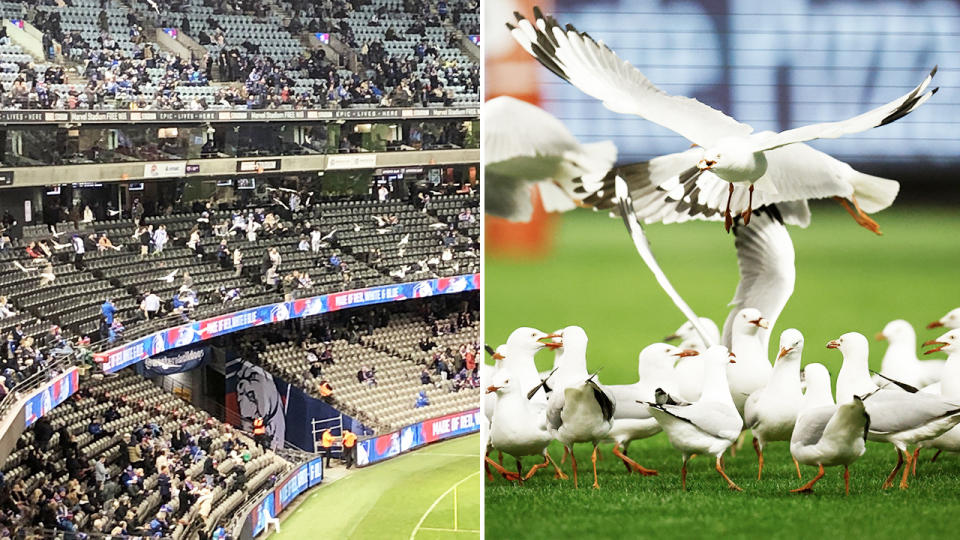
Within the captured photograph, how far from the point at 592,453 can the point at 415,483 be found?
285 centimetres

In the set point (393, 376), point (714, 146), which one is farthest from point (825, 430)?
point (393, 376)

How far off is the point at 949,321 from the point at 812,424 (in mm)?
612

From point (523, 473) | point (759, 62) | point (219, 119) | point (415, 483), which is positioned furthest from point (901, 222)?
point (219, 119)

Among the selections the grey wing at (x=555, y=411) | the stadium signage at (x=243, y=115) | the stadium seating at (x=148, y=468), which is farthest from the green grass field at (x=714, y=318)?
the stadium signage at (x=243, y=115)

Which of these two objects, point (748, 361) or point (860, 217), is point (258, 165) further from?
point (860, 217)

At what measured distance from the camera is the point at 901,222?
358cm

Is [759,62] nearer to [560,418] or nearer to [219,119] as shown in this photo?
[560,418]

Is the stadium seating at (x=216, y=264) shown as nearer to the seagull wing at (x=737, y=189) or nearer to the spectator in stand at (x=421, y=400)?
the spectator in stand at (x=421, y=400)

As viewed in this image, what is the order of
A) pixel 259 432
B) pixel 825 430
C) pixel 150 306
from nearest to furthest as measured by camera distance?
pixel 825 430 < pixel 259 432 < pixel 150 306

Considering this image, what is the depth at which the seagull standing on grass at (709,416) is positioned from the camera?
350 cm

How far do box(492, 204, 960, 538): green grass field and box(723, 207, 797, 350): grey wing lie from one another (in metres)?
0.03

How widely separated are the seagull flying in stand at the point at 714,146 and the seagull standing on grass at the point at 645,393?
1.66 ft

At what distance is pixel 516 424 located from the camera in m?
3.68

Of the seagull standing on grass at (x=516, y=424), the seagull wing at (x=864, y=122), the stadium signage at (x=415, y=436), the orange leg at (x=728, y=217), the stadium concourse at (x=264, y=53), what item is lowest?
the stadium signage at (x=415, y=436)
